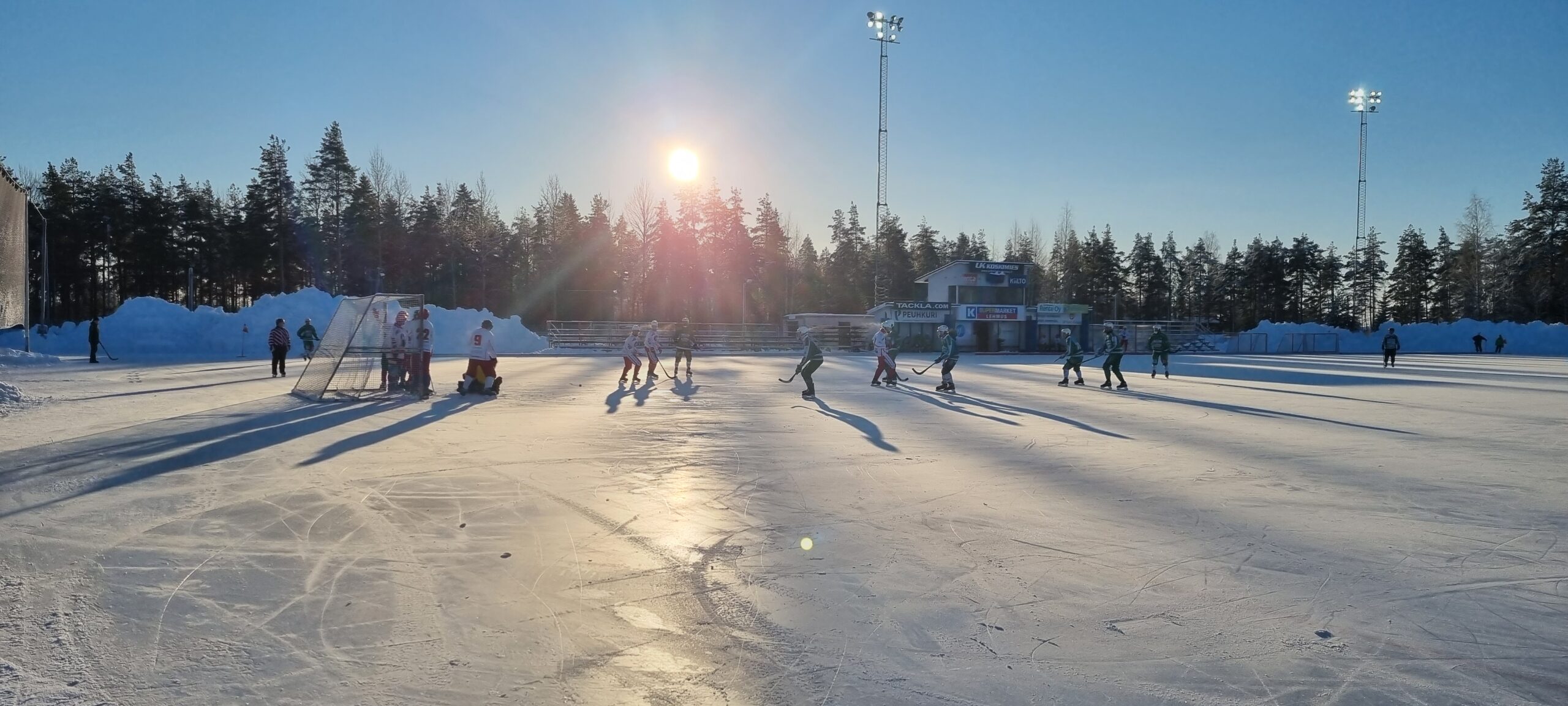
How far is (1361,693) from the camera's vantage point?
3.37 m

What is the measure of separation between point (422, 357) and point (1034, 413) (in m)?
11.6

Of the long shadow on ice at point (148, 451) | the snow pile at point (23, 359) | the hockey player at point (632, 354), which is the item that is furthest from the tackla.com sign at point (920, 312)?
the long shadow on ice at point (148, 451)

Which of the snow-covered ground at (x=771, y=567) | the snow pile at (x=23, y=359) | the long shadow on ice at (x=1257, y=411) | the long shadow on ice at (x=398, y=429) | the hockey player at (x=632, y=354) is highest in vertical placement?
the hockey player at (x=632, y=354)

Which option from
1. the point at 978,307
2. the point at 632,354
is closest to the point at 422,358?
the point at 632,354

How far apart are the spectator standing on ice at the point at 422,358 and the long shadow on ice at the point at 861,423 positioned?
7.27m

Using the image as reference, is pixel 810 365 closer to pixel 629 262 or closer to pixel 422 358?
pixel 422 358

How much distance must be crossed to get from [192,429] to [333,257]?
54.8m

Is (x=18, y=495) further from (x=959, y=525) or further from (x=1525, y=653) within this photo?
(x=1525, y=653)

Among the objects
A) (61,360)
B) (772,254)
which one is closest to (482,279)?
(772,254)

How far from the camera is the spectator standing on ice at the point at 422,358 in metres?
16.0

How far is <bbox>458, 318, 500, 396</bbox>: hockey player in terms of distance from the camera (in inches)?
655

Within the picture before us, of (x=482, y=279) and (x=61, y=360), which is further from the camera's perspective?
(x=482, y=279)

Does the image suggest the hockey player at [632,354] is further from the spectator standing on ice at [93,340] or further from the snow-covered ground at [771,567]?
the spectator standing on ice at [93,340]

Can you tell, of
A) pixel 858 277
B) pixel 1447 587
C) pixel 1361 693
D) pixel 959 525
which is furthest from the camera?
pixel 858 277
